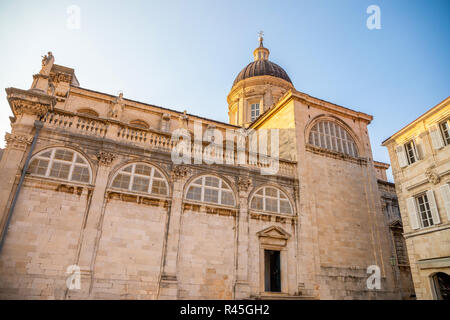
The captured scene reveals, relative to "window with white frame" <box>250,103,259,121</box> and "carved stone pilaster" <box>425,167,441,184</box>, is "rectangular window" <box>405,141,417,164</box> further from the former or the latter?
"window with white frame" <box>250,103,259,121</box>

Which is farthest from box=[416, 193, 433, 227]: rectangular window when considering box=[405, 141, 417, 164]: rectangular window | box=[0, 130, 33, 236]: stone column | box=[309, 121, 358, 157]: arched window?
box=[0, 130, 33, 236]: stone column

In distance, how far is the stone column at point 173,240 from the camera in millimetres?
12891

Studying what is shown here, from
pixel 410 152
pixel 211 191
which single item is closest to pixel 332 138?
pixel 410 152

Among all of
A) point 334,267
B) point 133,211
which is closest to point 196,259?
point 133,211

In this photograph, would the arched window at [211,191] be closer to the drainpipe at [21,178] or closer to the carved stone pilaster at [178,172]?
the carved stone pilaster at [178,172]

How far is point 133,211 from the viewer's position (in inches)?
541

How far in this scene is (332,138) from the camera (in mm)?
21172

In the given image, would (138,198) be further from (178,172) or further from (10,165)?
(10,165)

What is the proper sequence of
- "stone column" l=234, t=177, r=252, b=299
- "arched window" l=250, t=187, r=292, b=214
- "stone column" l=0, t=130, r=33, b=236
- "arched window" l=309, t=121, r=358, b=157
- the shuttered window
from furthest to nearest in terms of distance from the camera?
"arched window" l=309, t=121, r=358, b=157
"arched window" l=250, t=187, r=292, b=214
the shuttered window
"stone column" l=234, t=177, r=252, b=299
"stone column" l=0, t=130, r=33, b=236

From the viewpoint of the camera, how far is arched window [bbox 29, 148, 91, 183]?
13.1m

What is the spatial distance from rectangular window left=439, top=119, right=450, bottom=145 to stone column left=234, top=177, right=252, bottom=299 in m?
10.3

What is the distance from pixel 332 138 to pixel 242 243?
10616 mm

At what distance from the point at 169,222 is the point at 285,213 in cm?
649
